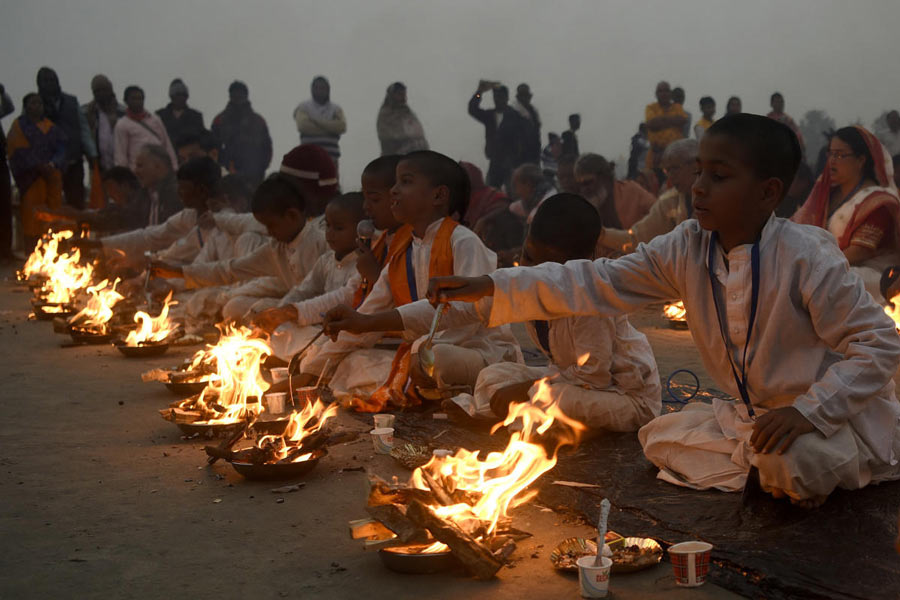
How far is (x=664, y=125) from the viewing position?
47.9 ft

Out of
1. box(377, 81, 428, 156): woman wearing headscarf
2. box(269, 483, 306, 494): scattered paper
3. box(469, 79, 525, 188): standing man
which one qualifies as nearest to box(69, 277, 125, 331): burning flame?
box(269, 483, 306, 494): scattered paper

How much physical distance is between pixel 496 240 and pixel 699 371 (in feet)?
20.5

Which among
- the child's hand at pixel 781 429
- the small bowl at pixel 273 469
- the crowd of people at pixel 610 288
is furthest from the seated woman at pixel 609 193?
the child's hand at pixel 781 429

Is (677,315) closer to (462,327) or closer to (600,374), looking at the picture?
(462,327)

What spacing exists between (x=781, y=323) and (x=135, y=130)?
1404 centimetres

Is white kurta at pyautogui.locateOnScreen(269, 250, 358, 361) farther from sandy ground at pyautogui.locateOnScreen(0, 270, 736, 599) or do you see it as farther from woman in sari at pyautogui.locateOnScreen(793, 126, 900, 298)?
woman in sari at pyautogui.locateOnScreen(793, 126, 900, 298)

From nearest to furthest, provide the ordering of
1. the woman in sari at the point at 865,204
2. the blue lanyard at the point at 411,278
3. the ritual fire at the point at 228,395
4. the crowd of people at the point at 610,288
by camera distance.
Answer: the crowd of people at the point at 610,288 → the ritual fire at the point at 228,395 → the blue lanyard at the point at 411,278 → the woman in sari at the point at 865,204

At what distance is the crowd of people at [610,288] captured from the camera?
317cm

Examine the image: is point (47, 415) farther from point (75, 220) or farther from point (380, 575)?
point (75, 220)

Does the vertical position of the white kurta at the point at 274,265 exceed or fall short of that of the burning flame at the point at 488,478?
it exceeds it

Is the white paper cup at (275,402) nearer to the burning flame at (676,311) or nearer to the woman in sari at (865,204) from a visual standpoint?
the burning flame at (676,311)

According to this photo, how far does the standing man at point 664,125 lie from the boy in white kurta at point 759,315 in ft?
37.2

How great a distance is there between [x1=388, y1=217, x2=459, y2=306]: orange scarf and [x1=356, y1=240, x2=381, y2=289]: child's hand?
0.69 feet

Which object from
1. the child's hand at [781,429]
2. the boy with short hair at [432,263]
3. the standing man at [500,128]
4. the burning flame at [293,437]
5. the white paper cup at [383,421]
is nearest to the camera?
the child's hand at [781,429]
